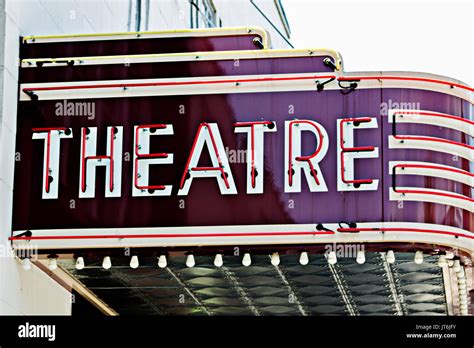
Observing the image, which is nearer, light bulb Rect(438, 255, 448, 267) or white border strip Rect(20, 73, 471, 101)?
light bulb Rect(438, 255, 448, 267)

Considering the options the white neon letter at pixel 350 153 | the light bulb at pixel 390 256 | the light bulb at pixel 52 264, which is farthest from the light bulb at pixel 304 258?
the light bulb at pixel 52 264

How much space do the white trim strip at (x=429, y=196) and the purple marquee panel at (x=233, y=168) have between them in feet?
0.26

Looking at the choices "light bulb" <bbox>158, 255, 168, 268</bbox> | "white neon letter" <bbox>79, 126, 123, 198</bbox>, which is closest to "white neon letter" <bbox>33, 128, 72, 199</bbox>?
"white neon letter" <bbox>79, 126, 123, 198</bbox>

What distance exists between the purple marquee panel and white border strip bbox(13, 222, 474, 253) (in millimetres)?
89

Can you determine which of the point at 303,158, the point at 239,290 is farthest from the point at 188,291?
the point at 303,158

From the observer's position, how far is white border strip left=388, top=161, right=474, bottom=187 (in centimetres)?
1549

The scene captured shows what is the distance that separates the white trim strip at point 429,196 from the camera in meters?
15.4

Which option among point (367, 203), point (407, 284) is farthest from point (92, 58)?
point (407, 284)

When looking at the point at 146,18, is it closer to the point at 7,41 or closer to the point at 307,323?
the point at 7,41

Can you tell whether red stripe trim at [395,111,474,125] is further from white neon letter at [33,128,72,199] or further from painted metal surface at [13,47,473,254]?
white neon letter at [33,128,72,199]

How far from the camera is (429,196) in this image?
15.5m

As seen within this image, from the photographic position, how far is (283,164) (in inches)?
619

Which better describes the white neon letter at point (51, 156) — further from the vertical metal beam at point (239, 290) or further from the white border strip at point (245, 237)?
the vertical metal beam at point (239, 290)

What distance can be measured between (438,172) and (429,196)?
1.29ft
